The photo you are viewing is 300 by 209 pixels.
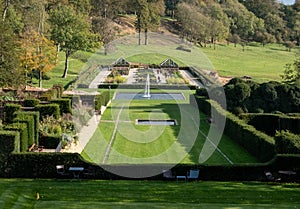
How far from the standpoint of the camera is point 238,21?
382 feet

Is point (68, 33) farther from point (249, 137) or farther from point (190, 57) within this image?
point (249, 137)

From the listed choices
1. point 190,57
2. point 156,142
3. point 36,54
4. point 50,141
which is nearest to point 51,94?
point 156,142

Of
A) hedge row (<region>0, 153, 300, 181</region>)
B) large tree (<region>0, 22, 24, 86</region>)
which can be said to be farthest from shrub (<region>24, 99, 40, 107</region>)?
hedge row (<region>0, 153, 300, 181</region>)

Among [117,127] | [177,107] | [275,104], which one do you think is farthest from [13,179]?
[177,107]

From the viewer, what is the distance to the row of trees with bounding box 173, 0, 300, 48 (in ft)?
335

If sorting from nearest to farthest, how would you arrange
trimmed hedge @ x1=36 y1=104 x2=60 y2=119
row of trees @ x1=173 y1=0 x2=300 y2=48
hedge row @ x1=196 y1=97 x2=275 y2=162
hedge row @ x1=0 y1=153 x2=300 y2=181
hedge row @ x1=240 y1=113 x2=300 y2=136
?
hedge row @ x1=0 y1=153 x2=300 y2=181 < hedge row @ x1=196 y1=97 x2=275 y2=162 < trimmed hedge @ x1=36 y1=104 x2=60 y2=119 < hedge row @ x1=240 y1=113 x2=300 y2=136 < row of trees @ x1=173 y1=0 x2=300 y2=48

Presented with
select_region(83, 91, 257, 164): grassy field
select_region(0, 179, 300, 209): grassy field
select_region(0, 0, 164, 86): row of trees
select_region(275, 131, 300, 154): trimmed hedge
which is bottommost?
select_region(83, 91, 257, 164): grassy field

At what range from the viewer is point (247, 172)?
18016 mm

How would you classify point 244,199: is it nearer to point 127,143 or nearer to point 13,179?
point 13,179

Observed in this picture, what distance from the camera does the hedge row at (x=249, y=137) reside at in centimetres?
2204

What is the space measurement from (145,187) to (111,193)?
1427mm

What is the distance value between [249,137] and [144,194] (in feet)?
35.4

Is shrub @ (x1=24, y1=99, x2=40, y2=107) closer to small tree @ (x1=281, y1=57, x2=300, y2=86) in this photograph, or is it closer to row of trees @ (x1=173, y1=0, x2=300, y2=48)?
small tree @ (x1=281, y1=57, x2=300, y2=86)

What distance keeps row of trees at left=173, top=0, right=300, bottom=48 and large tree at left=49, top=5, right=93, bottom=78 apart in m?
41.3
